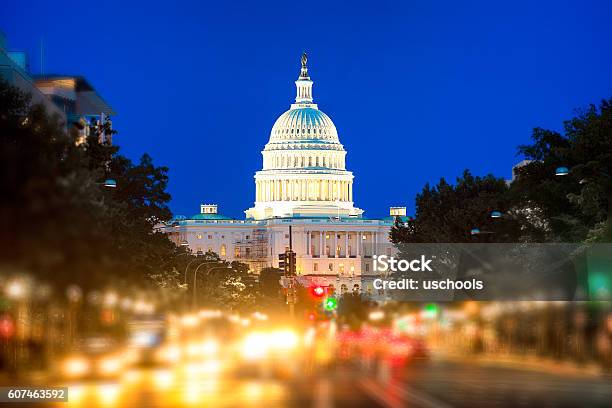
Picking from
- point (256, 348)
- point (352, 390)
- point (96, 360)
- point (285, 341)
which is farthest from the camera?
point (285, 341)

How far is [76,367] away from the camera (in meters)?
53.9

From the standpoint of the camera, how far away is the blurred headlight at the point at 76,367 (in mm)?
50197

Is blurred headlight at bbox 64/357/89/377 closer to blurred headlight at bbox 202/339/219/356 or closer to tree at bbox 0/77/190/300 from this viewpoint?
tree at bbox 0/77/190/300

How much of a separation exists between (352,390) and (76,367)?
1500 cm

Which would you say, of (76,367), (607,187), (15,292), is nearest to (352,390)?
(76,367)

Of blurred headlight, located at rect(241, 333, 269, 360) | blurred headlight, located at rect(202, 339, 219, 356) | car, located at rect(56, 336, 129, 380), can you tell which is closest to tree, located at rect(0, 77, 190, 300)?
car, located at rect(56, 336, 129, 380)

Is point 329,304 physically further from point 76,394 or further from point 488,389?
point 76,394

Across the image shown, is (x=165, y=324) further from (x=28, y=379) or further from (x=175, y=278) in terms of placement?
(x=175, y=278)

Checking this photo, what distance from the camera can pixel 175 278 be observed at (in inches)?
5281

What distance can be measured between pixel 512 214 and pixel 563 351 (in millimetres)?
42907

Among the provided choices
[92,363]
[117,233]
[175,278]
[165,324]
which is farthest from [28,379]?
[175,278]

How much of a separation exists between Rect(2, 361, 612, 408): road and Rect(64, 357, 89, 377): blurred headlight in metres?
1.25

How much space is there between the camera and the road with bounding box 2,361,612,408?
35.8 m

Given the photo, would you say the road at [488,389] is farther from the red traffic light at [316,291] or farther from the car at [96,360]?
the red traffic light at [316,291]
